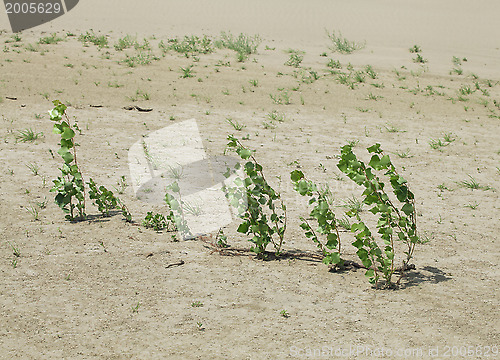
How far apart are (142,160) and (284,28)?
13.8 m

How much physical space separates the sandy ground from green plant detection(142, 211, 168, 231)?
0.09m

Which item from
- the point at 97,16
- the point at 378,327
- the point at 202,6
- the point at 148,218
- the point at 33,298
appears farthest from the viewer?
the point at 202,6

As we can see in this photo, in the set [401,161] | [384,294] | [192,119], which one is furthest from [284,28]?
[384,294]

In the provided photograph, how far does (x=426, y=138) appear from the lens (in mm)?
7609

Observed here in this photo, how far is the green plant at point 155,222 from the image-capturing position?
4.59 meters

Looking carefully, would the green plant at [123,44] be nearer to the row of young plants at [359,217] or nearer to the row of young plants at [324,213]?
the row of young plants at [324,213]

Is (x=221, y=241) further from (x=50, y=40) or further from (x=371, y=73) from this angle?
(x=50, y=40)

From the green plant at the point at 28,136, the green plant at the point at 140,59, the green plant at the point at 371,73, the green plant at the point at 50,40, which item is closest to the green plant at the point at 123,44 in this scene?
the green plant at the point at 140,59

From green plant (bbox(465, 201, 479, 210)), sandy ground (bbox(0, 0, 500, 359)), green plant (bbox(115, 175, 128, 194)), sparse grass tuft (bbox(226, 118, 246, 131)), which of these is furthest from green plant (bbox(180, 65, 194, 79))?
green plant (bbox(465, 201, 479, 210))

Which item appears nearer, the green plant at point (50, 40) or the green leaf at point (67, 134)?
the green leaf at point (67, 134)

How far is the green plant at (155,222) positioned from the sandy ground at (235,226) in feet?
0.30

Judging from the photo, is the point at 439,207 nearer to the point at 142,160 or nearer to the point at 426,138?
the point at 426,138

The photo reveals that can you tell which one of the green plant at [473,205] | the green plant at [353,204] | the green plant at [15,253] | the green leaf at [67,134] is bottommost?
the green plant at [15,253]

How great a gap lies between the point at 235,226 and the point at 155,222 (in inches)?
27.2
